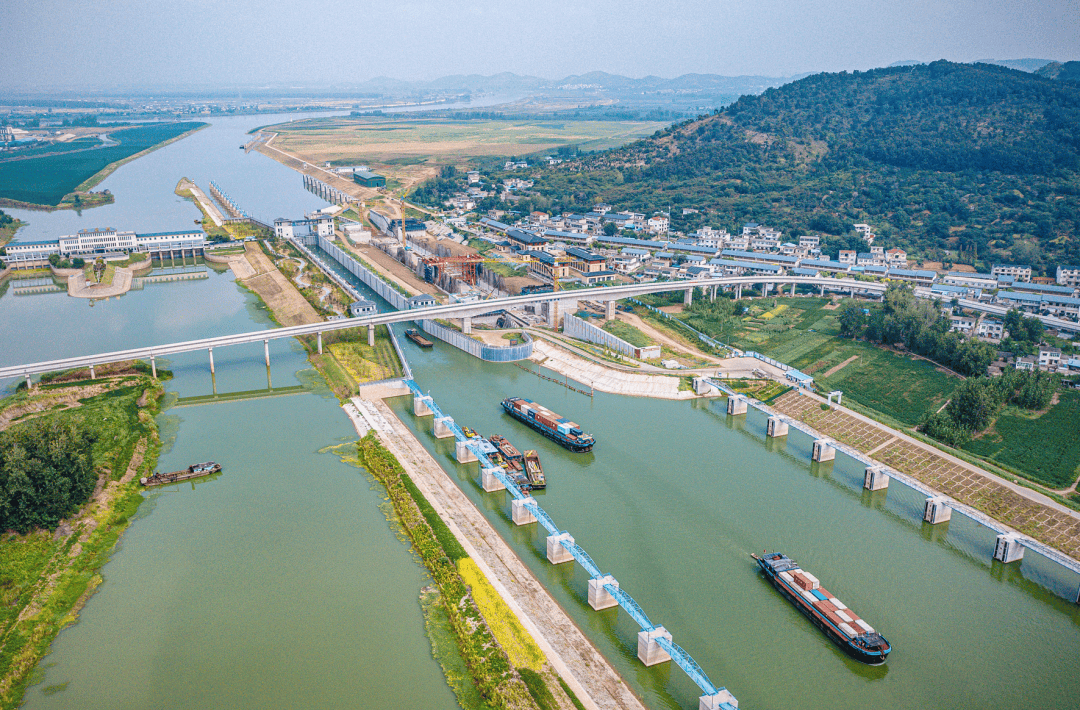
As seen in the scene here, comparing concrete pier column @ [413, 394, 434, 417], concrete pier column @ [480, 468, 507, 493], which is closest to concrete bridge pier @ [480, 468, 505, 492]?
concrete pier column @ [480, 468, 507, 493]

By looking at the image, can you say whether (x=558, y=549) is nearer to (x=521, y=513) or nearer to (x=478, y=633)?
(x=521, y=513)

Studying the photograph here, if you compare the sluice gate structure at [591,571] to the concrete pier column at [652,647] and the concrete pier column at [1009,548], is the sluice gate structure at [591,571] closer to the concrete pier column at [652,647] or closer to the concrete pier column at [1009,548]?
the concrete pier column at [652,647]

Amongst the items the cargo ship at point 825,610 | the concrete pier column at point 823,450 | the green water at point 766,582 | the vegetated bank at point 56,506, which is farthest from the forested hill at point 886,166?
the vegetated bank at point 56,506

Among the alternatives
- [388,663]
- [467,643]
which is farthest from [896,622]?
[388,663]

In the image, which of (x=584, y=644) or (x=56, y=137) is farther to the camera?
(x=56, y=137)

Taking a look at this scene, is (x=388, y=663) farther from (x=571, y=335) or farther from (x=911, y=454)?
(x=571, y=335)

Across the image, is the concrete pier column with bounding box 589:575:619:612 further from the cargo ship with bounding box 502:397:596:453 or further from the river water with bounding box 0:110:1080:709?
the cargo ship with bounding box 502:397:596:453

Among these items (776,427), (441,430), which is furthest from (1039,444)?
(441,430)
